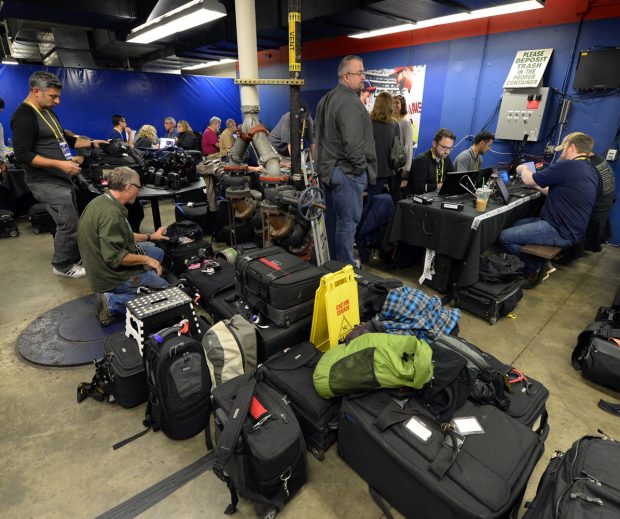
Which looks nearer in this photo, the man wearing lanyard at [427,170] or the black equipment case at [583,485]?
the black equipment case at [583,485]

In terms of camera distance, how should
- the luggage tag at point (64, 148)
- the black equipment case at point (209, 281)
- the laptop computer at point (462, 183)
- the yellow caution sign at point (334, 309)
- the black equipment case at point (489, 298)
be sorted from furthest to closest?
1. the laptop computer at point (462, 183)
2. the luggage tag at point (64, 148)
3. the black equipment case at point (489, 298)
4. the black equipment case at point (209, 281)
5. the yellow caution sign at point (334, 309)

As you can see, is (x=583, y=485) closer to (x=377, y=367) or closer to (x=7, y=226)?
(x=377, y=367)

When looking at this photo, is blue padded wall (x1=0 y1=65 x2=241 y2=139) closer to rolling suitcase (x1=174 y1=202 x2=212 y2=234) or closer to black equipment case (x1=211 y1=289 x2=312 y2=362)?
rolling suitcase (x1=174 y1=202 x2=212 y2=234)

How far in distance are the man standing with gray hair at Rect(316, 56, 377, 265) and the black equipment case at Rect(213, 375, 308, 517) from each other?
1976 millimetres

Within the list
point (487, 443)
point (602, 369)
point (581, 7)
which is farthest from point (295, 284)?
point (581, 7)

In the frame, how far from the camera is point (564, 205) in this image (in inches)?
133

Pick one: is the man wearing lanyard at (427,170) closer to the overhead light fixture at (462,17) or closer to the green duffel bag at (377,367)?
the overhead light fixture at (462,17)

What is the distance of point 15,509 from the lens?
1.54 m

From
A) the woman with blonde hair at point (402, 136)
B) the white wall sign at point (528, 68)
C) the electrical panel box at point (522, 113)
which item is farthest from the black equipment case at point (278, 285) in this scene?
the white wall sign at point (528, 68)

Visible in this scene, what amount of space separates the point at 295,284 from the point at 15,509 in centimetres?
159

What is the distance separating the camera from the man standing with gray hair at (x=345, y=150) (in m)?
2.96

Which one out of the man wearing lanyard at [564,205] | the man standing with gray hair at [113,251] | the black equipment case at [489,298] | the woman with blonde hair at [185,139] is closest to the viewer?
the man standing with gray hair at [113,251]

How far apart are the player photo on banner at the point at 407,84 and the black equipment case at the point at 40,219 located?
211 inches

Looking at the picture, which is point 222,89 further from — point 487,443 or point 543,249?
point 487,443
